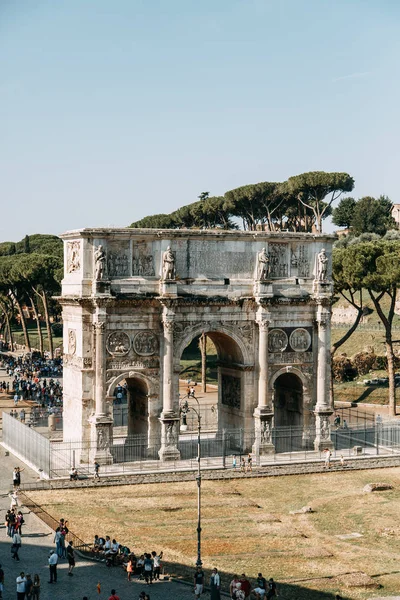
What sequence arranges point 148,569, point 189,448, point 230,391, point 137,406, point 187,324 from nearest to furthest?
1. point 148,569
2. point 187,324
3. point 137,406
4. point 189,448
5. point 230,391

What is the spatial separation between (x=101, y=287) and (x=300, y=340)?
12.1 meters

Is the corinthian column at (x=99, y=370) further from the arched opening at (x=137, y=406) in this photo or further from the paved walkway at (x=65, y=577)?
the paved walkway at (x=65, y=577)

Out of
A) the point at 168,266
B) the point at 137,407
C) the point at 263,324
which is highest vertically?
the point at 168,266

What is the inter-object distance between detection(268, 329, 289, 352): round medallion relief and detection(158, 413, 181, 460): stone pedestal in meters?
6.97

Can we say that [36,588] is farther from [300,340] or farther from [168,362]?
[300,340]

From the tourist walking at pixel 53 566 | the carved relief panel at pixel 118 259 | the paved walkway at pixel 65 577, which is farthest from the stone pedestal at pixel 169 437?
the tourist walking at pixel 53 566

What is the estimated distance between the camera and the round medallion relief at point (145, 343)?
4947 cm

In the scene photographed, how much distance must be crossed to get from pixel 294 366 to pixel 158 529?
671 inches

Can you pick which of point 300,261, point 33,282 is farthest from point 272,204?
point 300,261

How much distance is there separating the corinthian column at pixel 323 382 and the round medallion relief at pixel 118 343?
11.1m

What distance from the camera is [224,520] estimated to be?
39.6 meters

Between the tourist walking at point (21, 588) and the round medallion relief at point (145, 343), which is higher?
the round medallion relief at point (145, 343)

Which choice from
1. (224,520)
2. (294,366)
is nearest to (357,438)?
(294,366)

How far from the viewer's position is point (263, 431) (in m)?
51.2
